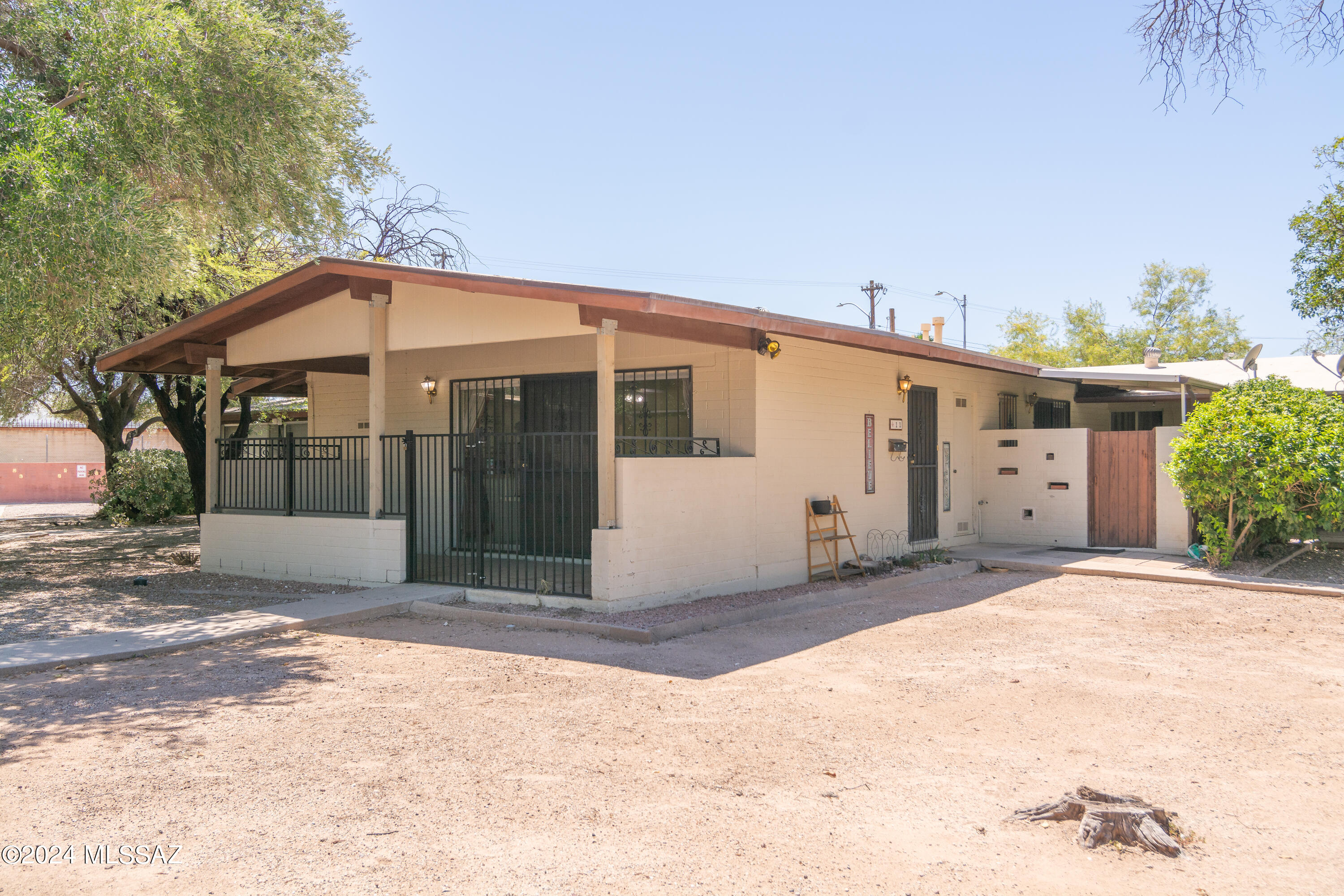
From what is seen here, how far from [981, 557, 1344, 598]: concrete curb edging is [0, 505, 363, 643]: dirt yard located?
321 inches

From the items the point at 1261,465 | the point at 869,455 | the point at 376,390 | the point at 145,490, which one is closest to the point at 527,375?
the point at 376,390

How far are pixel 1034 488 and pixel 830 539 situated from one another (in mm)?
4710

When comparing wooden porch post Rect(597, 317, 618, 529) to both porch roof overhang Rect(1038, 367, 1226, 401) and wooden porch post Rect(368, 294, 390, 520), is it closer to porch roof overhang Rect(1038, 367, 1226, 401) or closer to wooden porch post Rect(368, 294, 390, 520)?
wooden porch post Rect(368, 294, 390, 520)

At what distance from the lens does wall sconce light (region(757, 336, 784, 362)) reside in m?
8.80

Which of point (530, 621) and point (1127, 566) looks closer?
point (530, 621)

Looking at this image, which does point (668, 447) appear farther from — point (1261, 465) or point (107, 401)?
point (107, 401)

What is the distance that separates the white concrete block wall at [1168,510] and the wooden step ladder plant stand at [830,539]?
462 centimetres

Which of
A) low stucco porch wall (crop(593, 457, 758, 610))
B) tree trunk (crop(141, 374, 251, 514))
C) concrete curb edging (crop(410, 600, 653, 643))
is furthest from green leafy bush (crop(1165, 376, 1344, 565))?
tree trunk (crop(141, 374, 251, 514))

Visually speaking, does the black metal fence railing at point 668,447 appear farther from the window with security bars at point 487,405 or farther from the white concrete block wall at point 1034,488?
the white concrete block wall at point 1034,488

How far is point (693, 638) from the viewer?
714 cm

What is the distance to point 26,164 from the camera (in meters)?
7.77

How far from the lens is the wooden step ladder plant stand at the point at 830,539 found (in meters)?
9.72

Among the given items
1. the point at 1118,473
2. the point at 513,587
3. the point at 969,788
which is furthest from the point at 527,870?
the point at 1118,473

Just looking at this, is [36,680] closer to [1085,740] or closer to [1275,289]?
[1085,740]
